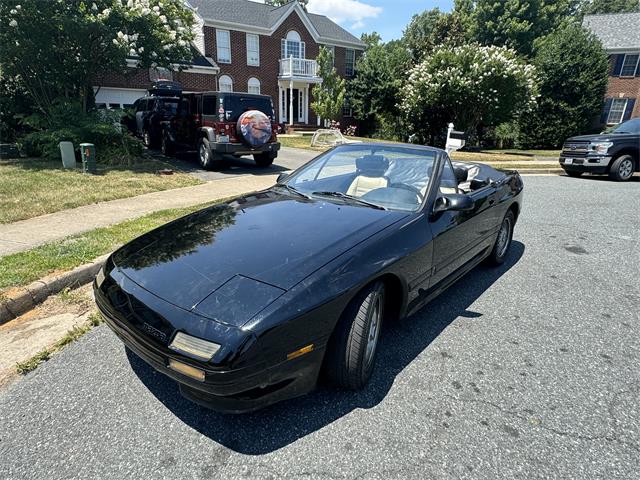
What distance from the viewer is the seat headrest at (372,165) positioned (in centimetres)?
349

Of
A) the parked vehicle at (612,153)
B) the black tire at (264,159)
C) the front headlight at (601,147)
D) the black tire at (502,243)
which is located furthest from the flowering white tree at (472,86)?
the black tire at (502,243)

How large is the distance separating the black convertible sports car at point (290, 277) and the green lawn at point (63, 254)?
58.7 inches

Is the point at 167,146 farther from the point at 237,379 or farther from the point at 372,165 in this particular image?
the point at 237,379

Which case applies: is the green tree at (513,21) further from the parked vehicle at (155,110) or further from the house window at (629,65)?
the parked vehicle at (155,110)

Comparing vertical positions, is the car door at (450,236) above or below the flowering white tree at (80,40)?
below

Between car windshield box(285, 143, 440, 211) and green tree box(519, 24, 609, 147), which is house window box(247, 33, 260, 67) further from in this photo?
car windshield box(285, 143, 440, 211)

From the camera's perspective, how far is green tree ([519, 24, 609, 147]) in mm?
21750

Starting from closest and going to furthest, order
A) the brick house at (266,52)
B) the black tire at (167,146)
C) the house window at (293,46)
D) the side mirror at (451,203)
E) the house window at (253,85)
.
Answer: the side mirror at (451,203) → the black tire at (167,146) → the brick house at (266,52) → the house window at (253,85) → the house window at (293,46)

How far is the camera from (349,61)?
29.2 metres

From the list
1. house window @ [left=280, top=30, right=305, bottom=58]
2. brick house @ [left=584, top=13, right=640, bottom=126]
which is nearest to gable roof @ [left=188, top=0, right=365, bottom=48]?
house window @ [left=280, top=30, right=305, bottom=58]

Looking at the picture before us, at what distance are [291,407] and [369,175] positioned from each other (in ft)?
6.74

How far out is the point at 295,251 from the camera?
232cm

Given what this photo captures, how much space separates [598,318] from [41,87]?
1321cm

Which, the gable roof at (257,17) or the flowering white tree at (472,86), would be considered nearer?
the flowering white tree at (472,86)
